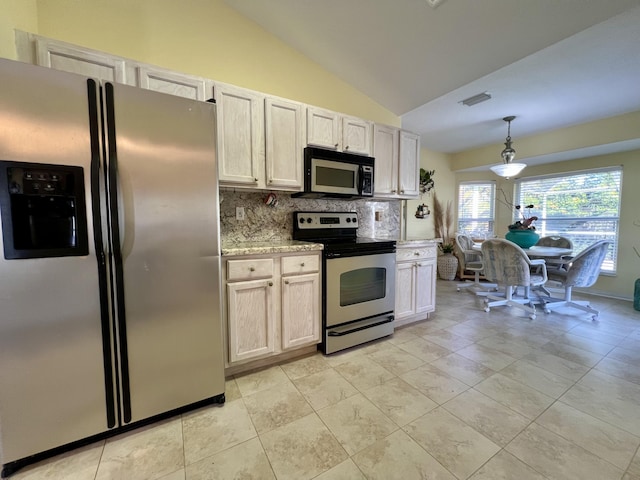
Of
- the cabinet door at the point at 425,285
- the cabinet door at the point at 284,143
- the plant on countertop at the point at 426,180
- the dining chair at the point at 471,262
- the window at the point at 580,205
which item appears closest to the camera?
the cabinet door at the point at 284,143

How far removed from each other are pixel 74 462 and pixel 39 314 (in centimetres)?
76

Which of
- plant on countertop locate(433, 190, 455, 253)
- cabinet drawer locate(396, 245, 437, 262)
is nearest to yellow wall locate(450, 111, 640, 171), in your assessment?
plant on countertop locate(433, 190, 455, 253)

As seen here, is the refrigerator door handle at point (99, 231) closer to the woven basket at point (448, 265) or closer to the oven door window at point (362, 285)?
the oven door window at point (362, 285)

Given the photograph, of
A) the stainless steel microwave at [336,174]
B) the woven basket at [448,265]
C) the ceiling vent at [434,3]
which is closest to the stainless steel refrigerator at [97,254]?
the stainless steel microwave at [336,174]

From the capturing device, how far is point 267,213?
98.1 inches

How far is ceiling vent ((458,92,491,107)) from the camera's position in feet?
9.08

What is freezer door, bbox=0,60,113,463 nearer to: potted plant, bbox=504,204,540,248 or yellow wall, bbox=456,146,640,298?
potted plant, bbox=504,204,540,248

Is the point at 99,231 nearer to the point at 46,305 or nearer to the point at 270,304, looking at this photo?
the point at 46,305

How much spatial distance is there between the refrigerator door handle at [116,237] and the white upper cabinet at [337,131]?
1467mm

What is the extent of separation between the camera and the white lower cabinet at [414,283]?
274 cm

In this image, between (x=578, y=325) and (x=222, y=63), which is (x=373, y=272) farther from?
(x=578, y=325)

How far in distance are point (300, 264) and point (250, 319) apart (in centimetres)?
57

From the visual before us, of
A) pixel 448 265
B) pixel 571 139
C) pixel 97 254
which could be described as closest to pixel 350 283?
pixel 97 254

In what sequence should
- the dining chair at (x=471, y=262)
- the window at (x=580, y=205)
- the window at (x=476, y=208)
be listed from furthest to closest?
the window at (x=476, y=208) → the dining chair at (x=471, y=262) → the window at (x=580, y=205)
